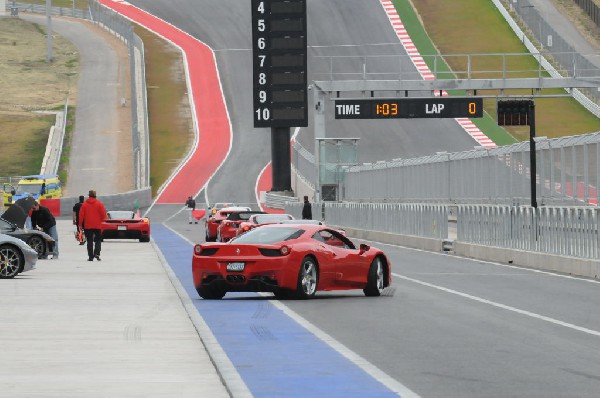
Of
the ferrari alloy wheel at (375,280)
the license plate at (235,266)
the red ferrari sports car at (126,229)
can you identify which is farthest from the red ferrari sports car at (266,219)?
the license plate at (235,266)

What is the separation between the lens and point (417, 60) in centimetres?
10250

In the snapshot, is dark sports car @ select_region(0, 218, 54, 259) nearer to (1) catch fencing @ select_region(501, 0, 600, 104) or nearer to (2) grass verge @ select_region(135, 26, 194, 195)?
(2) grass verge @ select_region(135, 26, 194, 195)

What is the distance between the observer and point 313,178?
73875mm

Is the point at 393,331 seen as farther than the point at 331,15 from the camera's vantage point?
No

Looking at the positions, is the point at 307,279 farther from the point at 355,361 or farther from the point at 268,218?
the point at 268,218

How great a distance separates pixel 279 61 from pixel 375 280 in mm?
45641

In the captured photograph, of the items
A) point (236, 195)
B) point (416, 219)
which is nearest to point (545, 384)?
point (416, 219)

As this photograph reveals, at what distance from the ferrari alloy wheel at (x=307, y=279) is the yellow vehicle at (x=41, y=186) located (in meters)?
53.6

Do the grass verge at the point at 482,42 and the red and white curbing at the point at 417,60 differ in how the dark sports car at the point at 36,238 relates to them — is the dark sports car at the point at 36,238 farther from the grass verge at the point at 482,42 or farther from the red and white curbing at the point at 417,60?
the grass verge at the point at 482,42

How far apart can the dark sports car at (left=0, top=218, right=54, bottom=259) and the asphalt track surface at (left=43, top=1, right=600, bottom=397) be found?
253 inches

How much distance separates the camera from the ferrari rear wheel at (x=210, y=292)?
22422mm

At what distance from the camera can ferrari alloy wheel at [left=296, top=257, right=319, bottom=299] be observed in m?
22.4

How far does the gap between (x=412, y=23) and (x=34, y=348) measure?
328 feet

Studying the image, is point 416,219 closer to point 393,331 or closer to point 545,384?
point 393,331
